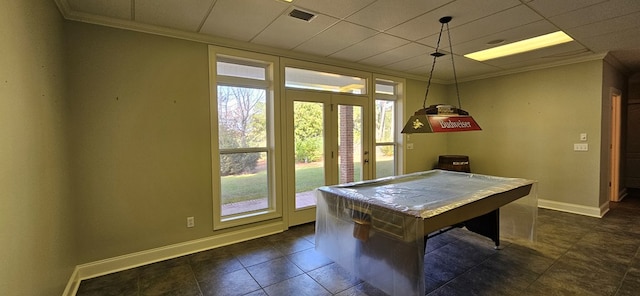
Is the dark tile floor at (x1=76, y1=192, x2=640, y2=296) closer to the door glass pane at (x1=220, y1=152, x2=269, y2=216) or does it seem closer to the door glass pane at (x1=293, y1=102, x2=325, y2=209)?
the door glass pane at (x1=220, y1=152, x2=269, y2=216)

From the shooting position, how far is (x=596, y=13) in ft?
8.43

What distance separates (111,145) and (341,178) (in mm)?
3021

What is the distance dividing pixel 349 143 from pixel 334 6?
2404 mm

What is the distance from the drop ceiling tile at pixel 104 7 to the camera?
2.30 m

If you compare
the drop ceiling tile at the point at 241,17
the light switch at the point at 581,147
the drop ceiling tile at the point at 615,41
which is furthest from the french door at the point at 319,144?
the light switch at the point at 581,147

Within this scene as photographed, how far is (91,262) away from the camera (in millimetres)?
2615

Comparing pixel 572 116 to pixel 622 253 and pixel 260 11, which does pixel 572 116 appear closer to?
pixel 622 253

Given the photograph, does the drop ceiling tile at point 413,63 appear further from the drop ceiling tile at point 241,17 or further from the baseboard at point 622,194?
the baseboard at point 622,194

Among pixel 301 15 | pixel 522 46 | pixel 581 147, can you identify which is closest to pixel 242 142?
pixel 301 15

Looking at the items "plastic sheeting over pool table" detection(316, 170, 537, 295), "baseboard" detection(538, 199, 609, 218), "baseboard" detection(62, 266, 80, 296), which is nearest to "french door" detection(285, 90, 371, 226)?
"plastic sheeting over pool table" detection(316, 170, 537, 295)

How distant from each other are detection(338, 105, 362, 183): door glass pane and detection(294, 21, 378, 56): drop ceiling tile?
39.5 inches

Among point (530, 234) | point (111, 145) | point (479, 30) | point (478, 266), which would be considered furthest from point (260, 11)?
point (530, 234)

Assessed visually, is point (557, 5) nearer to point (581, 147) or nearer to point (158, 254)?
point (581, 147)

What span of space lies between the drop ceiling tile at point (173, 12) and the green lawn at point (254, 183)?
1.77 meters
